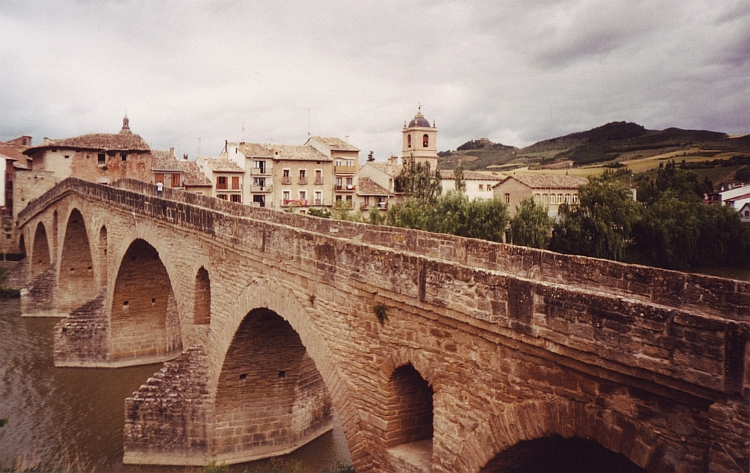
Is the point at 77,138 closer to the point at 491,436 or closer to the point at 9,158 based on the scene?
the point at 9,158

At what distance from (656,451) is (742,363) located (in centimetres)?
90

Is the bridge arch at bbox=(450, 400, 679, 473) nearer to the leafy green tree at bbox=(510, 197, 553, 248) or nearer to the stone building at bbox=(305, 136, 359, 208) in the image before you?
the leafy green tree at bbox=(510, 197, 553, 248)

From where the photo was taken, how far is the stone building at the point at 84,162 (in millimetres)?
36719

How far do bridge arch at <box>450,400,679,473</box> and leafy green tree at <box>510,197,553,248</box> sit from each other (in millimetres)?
24920

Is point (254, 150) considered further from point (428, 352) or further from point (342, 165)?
point (428, 352)

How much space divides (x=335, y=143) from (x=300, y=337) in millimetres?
36883

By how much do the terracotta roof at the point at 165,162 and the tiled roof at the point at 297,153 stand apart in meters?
6.55

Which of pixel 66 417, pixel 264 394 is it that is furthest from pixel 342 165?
pixel 264 394

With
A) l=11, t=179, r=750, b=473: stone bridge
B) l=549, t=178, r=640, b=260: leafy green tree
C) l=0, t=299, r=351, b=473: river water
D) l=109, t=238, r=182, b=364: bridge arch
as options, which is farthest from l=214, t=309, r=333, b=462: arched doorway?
l=549, t=178, r=640, b=260: leafy green tree

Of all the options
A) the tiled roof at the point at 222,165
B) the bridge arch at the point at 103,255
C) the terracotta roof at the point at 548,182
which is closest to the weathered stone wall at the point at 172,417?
the bridge arch at the point at 103,255

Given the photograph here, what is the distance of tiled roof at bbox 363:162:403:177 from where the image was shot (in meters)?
48.7

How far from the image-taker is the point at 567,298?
4.56 metres

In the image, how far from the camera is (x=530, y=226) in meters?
29.8

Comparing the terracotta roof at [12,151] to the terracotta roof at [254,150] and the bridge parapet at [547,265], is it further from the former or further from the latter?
the bridge parapet at [547,265]
